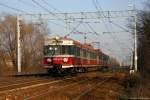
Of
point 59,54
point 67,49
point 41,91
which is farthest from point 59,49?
point 41,91

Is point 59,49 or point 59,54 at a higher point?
point 59,49

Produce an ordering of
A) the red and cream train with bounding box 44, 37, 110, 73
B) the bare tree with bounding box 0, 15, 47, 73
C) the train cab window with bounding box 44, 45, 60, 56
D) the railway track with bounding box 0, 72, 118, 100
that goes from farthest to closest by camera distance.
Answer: the bare tree with bounding box 0, 15, 47, 73, the train cab window with bounding box 44, 45, 60, 56, the red and cream train with bounding box 44, 37, 110, 73, the railway track with bounding box 0, 72, 118, 100

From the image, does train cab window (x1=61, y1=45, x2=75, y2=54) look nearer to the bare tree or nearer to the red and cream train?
the red and cream train

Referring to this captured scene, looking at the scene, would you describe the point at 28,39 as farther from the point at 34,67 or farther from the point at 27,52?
the point at 34,67

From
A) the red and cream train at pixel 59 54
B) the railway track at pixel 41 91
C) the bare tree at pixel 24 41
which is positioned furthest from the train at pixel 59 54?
the bare tree at pixel 24 41

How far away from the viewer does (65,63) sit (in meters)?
34.9

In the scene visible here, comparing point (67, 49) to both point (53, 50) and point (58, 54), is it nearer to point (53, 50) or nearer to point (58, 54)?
point (58, 54)

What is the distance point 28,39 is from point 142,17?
38066mm

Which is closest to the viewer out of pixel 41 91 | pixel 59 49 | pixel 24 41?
pixel 41 91

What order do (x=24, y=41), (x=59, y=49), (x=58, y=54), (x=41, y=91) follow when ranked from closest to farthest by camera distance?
1. (x=41, y=91)
2. (x=58, y=54)
3. (x=59, y=49)
4. (x=24, y=41)

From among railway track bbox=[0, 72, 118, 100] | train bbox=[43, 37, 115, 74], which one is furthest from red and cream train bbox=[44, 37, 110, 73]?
railway track bbox=[0, 72, 118, 100]

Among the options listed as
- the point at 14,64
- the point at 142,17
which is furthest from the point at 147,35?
the point at 14,64

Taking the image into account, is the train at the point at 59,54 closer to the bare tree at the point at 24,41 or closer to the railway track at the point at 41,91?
the railway track at the point at 41,91

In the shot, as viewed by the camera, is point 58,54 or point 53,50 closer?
point 58,54
